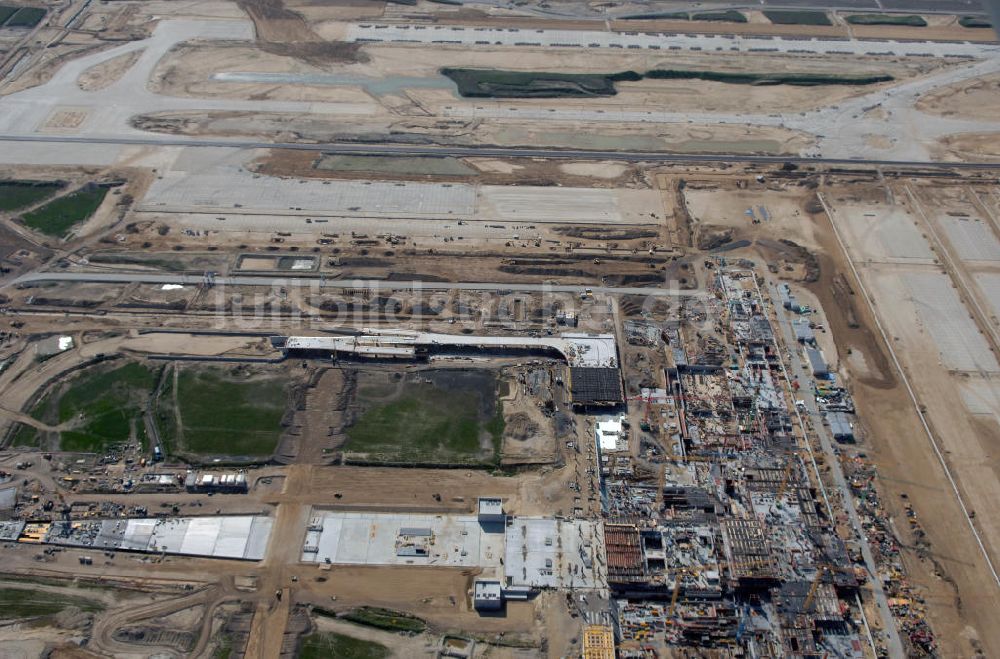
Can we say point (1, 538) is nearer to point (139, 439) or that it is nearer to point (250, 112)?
point (139, 439)

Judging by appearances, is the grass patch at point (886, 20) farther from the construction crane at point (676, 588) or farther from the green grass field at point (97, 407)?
the green grass field at point (97, 407)

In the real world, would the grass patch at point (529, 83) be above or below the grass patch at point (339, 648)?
above

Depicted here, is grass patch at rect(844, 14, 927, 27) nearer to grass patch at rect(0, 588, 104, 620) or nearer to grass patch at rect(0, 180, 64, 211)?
grass patch at rect(0, 180, 64, 211)

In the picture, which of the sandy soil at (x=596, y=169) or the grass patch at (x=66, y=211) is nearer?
the grass patch at (x=66, y=211)

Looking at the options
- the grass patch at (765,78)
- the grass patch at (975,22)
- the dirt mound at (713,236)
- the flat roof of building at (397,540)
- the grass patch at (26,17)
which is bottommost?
the flat roof of building at (397,540)

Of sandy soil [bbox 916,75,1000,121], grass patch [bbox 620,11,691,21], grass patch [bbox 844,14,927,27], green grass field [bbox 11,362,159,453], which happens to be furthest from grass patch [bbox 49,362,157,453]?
grass patch [bbox 844,14,927,27]

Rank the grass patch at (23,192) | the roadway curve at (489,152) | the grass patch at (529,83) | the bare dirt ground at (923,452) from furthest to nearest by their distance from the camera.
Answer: the grass patch at (529,83) < the roadway curve at (489,152) < the grass patch at (23,192) < the bare dirt ground at (923,452)

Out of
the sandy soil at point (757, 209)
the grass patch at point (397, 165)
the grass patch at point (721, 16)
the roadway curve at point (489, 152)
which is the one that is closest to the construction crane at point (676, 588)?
the sandy soil at point (757, 209)
